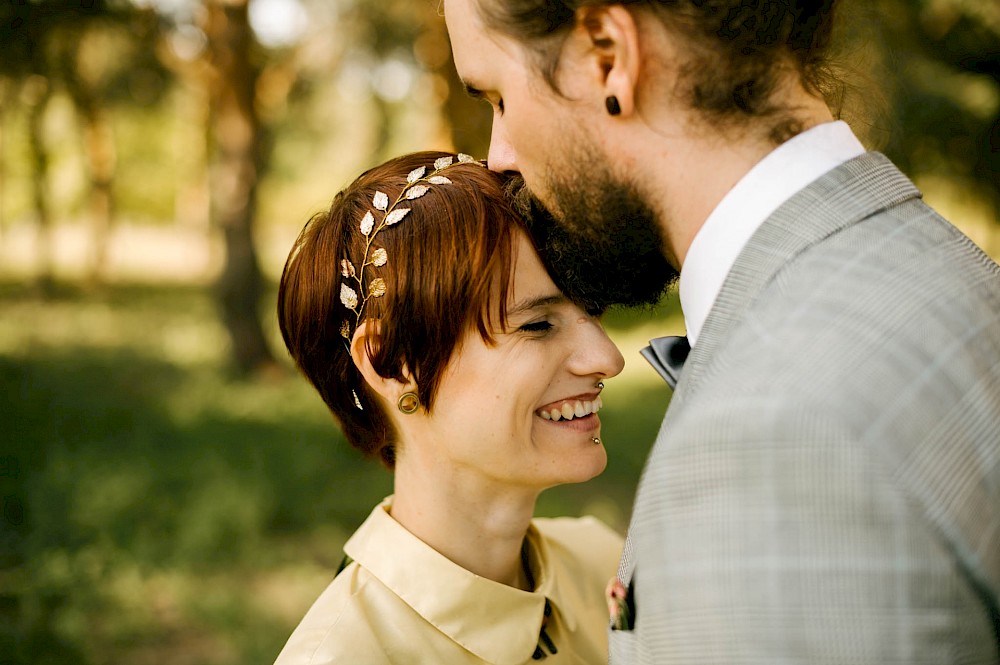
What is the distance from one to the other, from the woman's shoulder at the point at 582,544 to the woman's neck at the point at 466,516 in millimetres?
289

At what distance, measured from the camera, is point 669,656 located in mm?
1268

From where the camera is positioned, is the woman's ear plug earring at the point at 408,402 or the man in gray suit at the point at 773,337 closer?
the man in gray suit at the point at 773,337

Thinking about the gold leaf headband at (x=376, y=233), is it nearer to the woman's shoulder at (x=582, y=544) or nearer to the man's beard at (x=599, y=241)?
the man's beard at (x=599, y=241)

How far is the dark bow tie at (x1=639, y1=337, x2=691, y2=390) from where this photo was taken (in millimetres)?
1699

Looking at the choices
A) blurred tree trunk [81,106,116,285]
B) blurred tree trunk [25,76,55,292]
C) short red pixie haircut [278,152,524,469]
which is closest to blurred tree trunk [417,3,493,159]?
short red pixie haircut [278,152,524,469]

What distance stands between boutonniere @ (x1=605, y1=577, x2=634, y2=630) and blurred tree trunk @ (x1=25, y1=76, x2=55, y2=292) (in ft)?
26.5

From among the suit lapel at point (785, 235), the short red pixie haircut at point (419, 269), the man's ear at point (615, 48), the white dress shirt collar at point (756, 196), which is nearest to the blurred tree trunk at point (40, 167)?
the short red pixie haircut at point (419, 269)

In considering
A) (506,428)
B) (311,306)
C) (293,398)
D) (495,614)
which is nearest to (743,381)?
(506,428)

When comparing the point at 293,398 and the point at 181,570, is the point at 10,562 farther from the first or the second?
the point at 293,398

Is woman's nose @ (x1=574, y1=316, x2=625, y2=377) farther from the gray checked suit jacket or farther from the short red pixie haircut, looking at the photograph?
the gray checked suit jacket

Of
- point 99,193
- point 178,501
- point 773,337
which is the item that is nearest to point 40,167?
point 99,193

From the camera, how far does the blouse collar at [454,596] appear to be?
83.5 inches

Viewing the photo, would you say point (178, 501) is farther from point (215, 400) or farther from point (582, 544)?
point (582, 544)

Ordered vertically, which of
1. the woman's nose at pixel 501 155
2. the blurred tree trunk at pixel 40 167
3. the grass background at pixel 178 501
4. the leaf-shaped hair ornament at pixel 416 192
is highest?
the woman's nose at pixel 501 155
